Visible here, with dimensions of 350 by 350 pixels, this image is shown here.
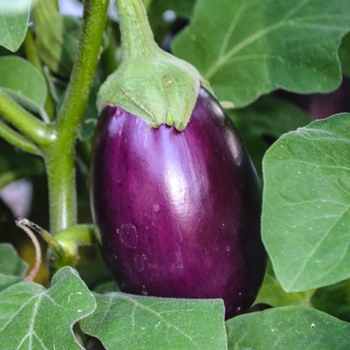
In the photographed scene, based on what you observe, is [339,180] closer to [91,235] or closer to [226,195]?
[226,195]

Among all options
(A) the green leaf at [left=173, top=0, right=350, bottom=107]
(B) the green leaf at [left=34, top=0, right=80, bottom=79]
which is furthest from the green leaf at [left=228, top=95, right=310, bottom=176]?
(B) the green leaf at [left=34, top=0, right=80, bottom=79]

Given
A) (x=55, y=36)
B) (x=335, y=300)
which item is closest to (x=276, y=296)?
(x=335, y=300)

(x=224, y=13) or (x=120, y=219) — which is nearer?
(x=120, y=219)

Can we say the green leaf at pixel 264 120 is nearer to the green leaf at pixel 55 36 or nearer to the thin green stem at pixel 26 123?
the green leaf at pixel 55 36

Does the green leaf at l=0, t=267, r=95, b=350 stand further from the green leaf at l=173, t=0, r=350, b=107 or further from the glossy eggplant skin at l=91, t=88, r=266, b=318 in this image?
the green leaf at l=173, t=0, r=350, b=107

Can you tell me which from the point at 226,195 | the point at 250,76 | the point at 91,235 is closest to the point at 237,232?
the point at 226,195

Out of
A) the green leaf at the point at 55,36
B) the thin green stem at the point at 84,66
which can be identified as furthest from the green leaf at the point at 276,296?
the green leaf at the point at 55,36
